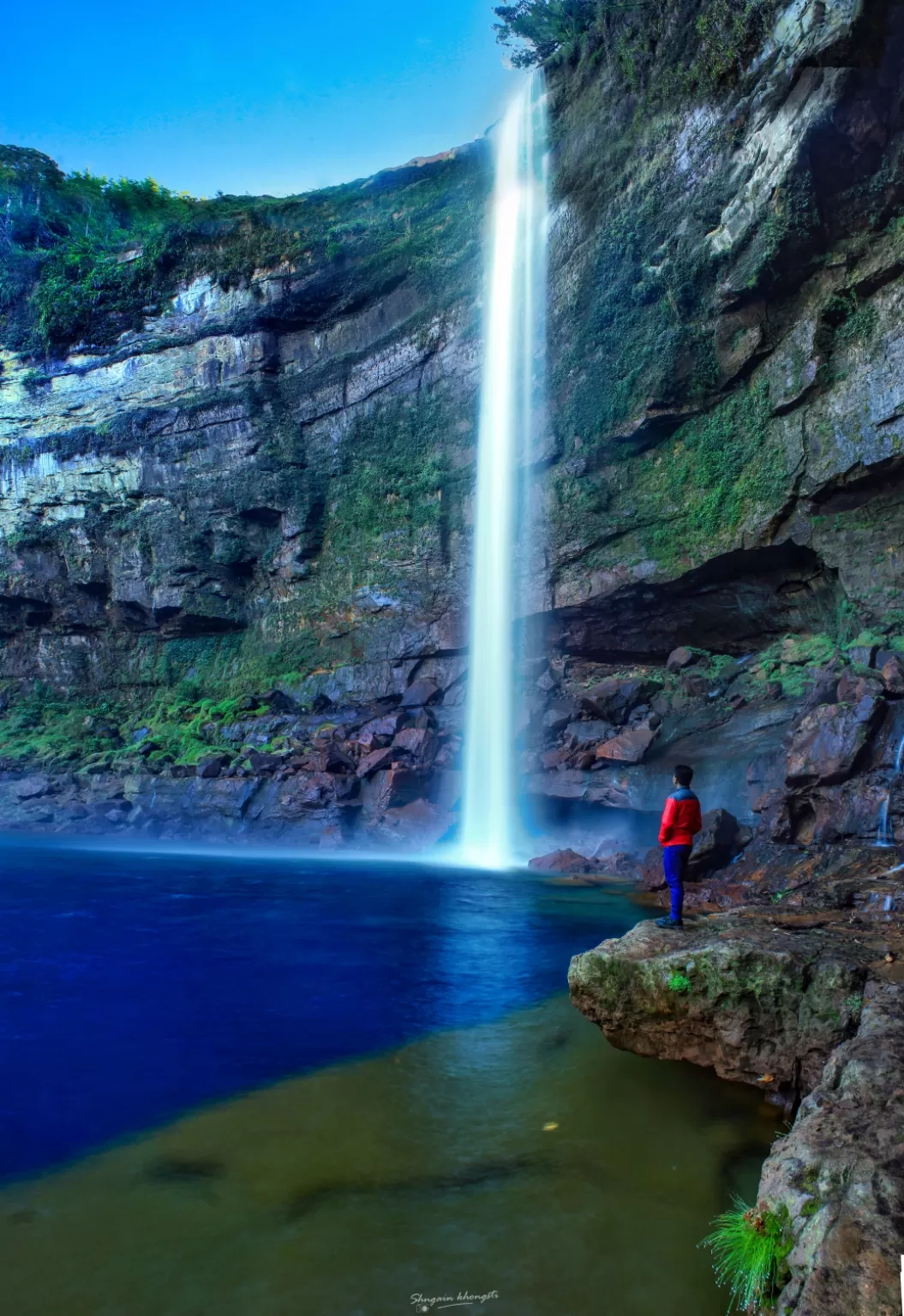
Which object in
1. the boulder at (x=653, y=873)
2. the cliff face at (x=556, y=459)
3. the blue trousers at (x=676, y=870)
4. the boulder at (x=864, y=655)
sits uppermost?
the cliff face at (x=556, y=459)

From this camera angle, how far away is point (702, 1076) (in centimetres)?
501

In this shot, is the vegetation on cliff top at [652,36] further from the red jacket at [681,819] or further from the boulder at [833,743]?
the red jacket at [681,819]

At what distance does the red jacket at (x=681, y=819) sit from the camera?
671cm

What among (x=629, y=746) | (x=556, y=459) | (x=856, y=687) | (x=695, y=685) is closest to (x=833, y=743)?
(x=856, y=687)

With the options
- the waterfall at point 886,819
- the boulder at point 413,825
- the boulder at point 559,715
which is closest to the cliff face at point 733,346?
the boulder at point 559,715

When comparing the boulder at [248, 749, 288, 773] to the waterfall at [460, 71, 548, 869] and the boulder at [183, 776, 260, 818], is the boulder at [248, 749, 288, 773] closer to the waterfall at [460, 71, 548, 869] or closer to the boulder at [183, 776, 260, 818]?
the boulder at [183, 776, 260, 818]

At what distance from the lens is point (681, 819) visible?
6750mm

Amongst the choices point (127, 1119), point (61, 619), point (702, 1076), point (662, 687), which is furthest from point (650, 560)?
point (61, 619)

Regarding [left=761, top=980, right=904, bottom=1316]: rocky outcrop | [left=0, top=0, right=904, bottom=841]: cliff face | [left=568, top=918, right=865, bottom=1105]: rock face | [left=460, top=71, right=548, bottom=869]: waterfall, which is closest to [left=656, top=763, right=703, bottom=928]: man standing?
[left=568, top=918, right=865, bottom=1105]: rock face

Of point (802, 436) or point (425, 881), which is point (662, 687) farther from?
point (425, 881)

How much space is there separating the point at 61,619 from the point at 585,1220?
3254 centimetres

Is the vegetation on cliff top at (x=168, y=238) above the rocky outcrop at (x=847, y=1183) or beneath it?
above

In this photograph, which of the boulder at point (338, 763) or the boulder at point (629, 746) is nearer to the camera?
the boulder at point (629, 746)

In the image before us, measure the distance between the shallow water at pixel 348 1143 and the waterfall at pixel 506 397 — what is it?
13493 mm
